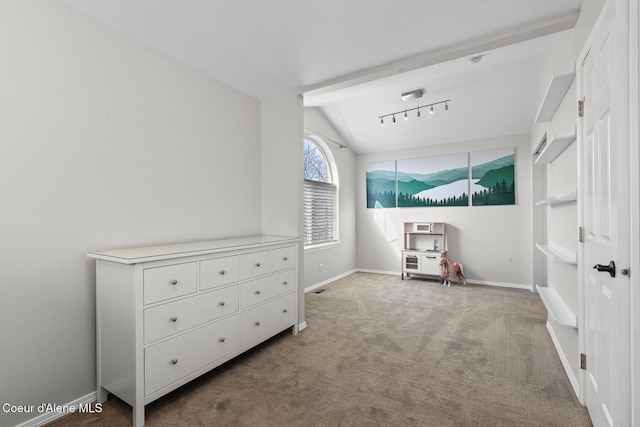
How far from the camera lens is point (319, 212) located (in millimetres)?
5211

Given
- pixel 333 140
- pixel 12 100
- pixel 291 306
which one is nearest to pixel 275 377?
pixel 291 306

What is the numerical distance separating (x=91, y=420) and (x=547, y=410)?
278 centimetres

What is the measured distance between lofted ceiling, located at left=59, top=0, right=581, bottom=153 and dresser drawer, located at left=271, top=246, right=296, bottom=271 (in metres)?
1.67

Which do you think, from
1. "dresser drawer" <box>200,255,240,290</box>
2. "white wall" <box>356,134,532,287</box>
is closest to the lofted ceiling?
"dresser drawer" <box>200,255,240,290</box>

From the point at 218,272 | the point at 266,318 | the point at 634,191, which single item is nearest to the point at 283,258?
the point at 266,318

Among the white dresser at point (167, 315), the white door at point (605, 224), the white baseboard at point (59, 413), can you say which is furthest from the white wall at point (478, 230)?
the white baseboard at point (59, 413)

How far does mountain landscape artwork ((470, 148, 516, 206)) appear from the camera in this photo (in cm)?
494

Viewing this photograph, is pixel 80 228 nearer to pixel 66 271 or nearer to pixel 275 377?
pixel 66 271

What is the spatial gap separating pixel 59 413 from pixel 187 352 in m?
0.77

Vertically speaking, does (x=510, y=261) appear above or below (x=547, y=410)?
above

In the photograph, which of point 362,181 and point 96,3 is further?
point 362,181

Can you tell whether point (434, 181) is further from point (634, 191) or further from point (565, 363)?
point (634, 191)

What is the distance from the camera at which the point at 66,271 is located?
1820 mm

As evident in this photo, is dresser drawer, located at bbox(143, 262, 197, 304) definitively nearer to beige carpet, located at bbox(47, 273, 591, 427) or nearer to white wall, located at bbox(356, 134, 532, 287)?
beige carpet, located at bbox(47, 273, 591, 427)
